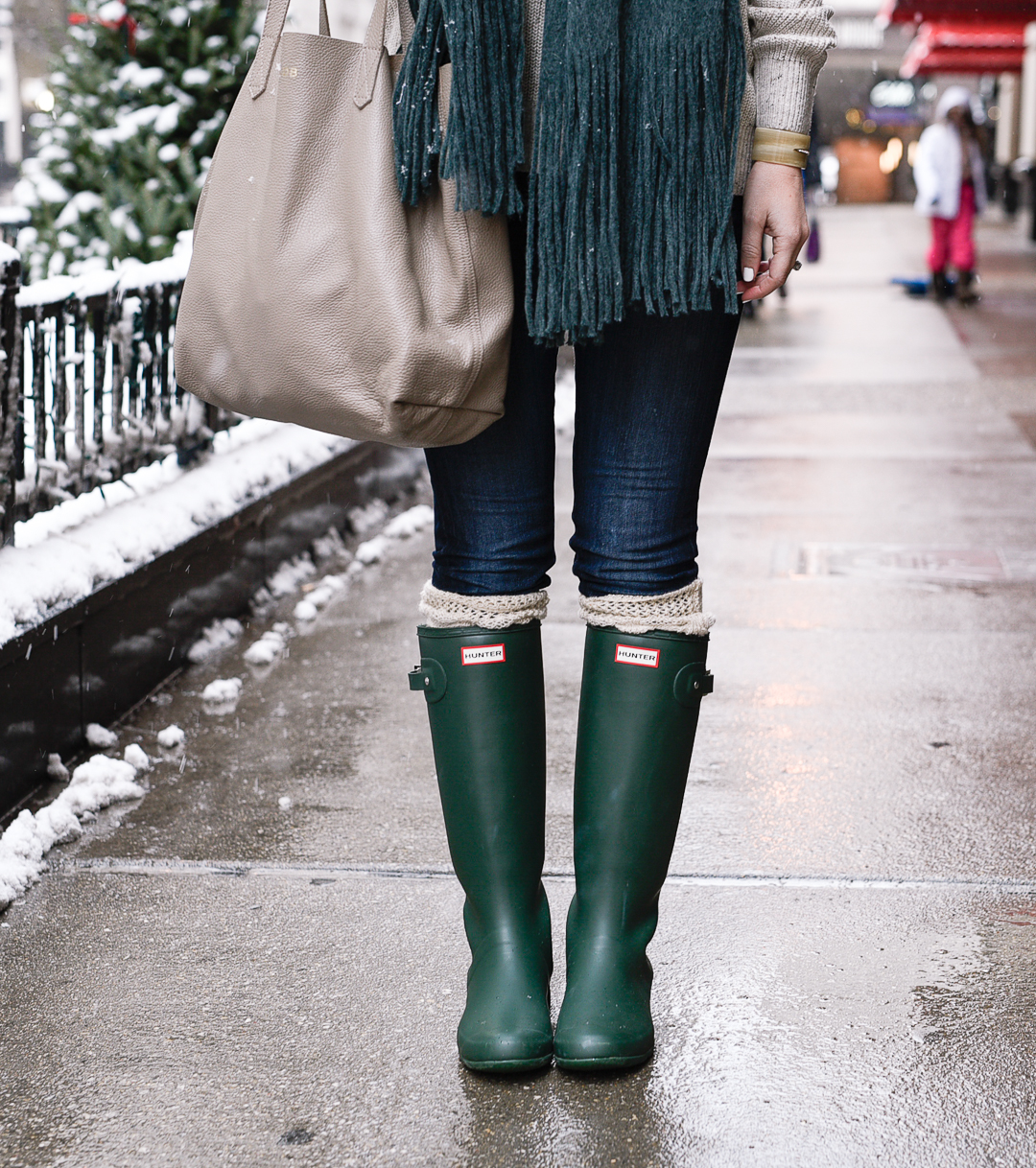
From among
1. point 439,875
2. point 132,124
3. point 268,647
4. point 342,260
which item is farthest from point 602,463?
point 132,124

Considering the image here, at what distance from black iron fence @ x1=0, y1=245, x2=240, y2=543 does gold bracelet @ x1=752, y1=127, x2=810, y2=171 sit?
1785mm

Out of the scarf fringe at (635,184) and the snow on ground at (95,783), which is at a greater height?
the scarf fringe at (635,184)

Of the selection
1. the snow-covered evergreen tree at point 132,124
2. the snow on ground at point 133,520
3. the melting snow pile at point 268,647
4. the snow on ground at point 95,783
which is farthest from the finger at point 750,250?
the snow-covered evergreen tree at point 132,124

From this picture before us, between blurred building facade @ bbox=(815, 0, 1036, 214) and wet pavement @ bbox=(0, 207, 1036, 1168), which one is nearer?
wet pavement @ bbox=(0, 207, 1036, 1168)

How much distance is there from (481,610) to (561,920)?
0.64m

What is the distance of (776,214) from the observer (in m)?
1.62

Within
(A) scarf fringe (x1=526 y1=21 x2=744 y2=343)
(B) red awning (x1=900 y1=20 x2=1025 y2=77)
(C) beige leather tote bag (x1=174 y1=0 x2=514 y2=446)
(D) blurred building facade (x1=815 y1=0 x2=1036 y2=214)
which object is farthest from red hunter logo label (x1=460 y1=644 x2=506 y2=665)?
(D) blurred building facade (x1=815 y1=0 x2=1036 y2=214)

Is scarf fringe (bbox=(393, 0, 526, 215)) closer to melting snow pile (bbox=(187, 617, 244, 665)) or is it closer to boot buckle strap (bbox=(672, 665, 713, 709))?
boot buckle strap (bbox=(672, 665, 713, 709))

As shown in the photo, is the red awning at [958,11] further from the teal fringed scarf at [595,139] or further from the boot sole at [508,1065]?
the boot sole at [508,1065]

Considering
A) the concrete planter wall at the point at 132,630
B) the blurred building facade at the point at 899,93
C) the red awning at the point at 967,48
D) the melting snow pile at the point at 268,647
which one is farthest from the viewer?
the blurred building facade at the point at 899,93

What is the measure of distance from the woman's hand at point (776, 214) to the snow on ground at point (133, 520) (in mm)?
1590

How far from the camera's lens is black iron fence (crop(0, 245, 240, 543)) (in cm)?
296

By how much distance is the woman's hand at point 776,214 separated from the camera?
162cm

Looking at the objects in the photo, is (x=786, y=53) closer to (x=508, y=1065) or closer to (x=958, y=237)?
(x=508, y=1065)
